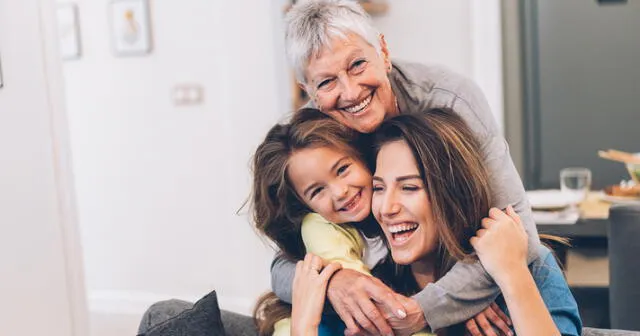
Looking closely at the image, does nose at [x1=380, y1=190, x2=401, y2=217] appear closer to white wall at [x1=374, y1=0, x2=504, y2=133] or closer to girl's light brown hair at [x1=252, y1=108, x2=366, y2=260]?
girl's light brown hair at [x1=252, y1=108, x2=366, y2=260]

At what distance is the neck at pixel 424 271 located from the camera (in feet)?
5.02

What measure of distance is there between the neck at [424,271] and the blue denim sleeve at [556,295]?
0.20 metres

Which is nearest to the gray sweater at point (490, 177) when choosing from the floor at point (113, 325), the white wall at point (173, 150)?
the white wall at point (173, 150)

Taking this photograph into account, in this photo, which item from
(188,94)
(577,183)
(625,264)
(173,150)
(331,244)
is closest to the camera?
(331,244)

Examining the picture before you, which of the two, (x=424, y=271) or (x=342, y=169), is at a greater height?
(x=342, y=169)

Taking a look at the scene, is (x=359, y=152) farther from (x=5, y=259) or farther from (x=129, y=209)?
(x=129, y=209)

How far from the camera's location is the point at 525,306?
1311 millimetres

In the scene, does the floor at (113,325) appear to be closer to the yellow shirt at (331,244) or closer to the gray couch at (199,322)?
the gray couch at (199,322)

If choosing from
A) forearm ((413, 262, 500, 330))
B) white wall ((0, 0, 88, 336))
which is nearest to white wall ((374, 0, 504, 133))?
white wall ((0, 0, 88, 336))

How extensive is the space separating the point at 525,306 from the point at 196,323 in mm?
603

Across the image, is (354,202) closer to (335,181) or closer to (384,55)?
(335,181)

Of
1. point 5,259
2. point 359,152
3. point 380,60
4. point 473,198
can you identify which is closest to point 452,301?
point 473,198

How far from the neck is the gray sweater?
0.13 meters

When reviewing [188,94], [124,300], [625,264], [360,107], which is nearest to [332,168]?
[360,107]
